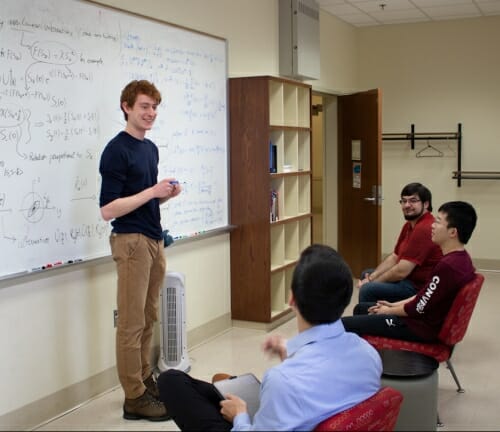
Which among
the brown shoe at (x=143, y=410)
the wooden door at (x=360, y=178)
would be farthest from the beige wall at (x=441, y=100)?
the brown shoe at (x=143, y=410)

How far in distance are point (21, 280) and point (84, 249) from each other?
46 cm

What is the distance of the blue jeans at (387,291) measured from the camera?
4.00 meters

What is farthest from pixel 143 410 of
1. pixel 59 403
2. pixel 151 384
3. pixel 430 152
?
pixel 430 152

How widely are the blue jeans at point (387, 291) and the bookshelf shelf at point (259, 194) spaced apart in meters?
0.88

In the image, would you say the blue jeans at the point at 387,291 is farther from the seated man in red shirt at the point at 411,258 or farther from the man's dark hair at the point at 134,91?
the man's dark hair at the point at 134,91

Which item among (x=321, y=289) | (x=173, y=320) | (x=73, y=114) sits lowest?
(x=173, y=320)

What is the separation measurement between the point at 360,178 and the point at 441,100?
59.4 inches

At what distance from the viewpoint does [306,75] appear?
5.72 metres

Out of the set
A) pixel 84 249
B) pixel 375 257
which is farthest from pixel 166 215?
pixel 375 257

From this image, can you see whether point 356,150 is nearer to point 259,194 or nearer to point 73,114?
point 259,194

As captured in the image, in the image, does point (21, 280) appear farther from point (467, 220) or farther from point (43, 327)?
point (467, 220)

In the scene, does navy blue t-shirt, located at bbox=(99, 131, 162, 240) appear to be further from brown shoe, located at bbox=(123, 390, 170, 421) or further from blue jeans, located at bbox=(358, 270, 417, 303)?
blue jeans, located at bbox=(358, 270, 417, 303)

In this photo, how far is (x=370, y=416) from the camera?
169 cm

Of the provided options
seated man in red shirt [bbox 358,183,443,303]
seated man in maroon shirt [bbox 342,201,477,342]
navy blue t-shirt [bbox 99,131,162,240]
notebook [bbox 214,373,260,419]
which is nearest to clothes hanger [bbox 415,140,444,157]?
seated man in red shirt [bbox 358,183,443,303]
